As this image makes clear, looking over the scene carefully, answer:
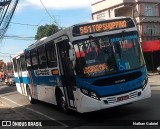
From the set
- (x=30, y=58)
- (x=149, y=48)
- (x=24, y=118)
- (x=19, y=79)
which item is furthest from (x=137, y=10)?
(x=24, y=118)

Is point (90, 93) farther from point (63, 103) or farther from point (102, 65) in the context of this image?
point (63, 103)

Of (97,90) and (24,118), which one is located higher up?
(97,90)

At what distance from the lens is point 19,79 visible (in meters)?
24.2

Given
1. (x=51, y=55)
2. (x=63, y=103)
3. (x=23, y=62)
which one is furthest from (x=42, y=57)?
(x=23, y=62)

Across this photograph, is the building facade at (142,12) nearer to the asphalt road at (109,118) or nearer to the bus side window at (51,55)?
the bus side window at (51,55)

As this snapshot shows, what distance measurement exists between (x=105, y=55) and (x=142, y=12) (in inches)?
1828

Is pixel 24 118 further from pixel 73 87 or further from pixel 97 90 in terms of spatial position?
pixel 97 90

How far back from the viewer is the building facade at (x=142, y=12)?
56.0 metres

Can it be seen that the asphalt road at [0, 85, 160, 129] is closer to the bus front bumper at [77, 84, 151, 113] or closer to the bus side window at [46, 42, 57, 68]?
the bus front bumper at [77, 84, 151, 113]

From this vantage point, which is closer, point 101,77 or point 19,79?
point 101,77

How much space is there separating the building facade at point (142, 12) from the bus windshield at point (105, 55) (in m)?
43.3

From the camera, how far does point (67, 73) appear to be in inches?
521

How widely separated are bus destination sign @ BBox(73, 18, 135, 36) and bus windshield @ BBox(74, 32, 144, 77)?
28 centimetres

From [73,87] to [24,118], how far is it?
310 cm
